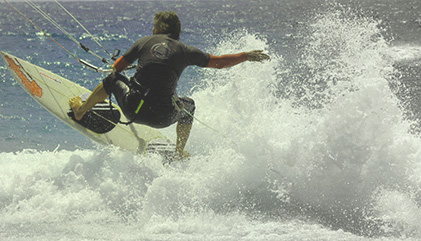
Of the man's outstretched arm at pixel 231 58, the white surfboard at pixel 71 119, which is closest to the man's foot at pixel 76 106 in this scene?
the white surfboard at pixel 71 119

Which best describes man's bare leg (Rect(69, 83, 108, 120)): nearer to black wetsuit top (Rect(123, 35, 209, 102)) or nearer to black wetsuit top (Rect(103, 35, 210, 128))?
black wetsuit top (Rect(103, 35, 210, 128))

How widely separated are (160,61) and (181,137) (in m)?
1.01

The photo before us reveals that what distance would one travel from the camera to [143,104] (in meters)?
5.02

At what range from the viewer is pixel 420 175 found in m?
4.79

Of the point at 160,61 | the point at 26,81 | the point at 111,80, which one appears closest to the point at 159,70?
the point at 160,61

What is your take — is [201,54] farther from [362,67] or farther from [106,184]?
[362,67]

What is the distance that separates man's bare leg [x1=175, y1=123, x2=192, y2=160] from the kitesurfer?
155 mm

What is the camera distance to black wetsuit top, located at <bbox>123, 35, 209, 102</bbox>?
482cm

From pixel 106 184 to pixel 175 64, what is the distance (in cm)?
143

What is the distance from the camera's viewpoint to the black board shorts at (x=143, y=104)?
16.5 ft

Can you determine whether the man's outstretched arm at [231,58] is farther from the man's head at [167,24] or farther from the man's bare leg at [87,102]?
the man's bare leg at [87,102]

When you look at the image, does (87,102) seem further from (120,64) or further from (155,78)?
(155,78)

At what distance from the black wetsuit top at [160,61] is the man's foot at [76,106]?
4.56ft

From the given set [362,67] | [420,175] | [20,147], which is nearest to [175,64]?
[362,67]
